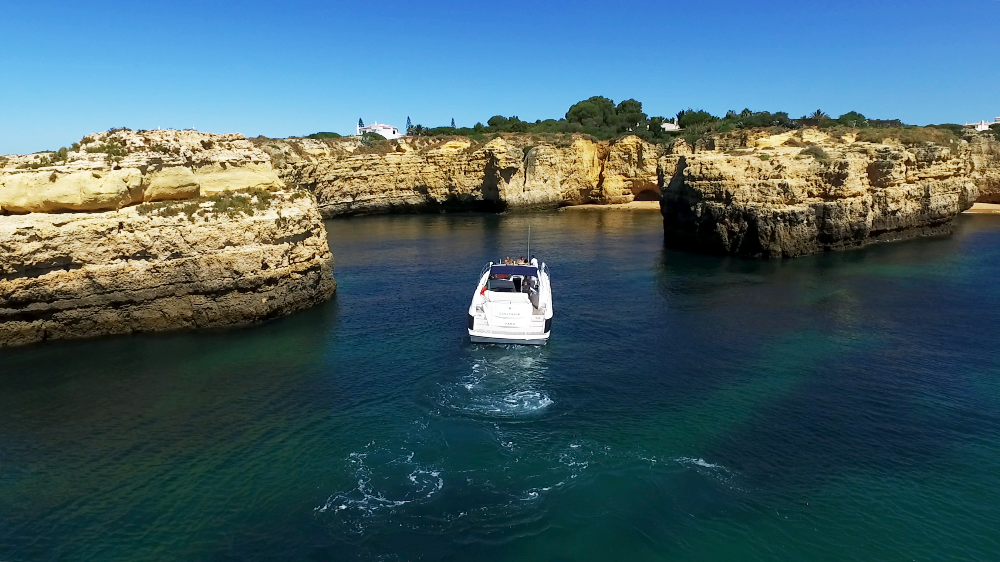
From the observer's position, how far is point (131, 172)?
1270 inches

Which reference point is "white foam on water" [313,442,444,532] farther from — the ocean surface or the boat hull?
the boat hull

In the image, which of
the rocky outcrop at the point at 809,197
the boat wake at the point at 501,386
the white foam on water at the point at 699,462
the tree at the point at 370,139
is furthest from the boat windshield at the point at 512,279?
the tree at the point at 370,139

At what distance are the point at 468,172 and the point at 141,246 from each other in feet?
220

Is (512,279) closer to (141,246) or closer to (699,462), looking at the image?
Result: (699,462)

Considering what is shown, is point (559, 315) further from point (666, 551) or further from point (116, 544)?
point (116, 544)

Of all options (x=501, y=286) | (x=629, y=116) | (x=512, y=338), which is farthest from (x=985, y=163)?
(x=512, y=338)

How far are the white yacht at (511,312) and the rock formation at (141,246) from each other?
12.2m

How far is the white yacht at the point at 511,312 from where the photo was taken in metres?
29.9

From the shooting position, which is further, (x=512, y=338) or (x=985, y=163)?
(x=985, y=163)

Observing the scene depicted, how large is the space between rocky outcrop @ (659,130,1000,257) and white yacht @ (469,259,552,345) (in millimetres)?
25468

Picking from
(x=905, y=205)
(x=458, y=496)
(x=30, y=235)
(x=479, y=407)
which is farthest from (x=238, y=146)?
(x=905, y=205)

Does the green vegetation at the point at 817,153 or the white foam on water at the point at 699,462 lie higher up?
the green vegetation at the point at 817,153

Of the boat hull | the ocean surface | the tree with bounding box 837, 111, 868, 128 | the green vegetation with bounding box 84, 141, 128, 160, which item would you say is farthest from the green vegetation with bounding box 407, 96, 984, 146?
the green vegetation with bounding box 84, 141, 128, 160

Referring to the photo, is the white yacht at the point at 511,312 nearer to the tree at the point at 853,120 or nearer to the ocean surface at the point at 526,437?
the ocean surface at the point at 526,437
